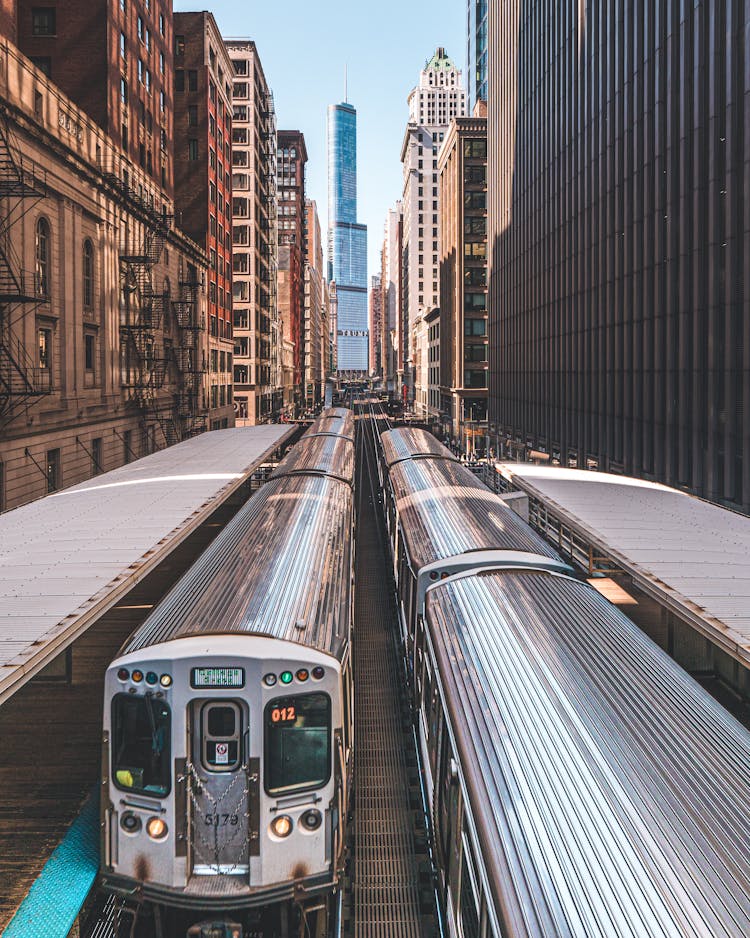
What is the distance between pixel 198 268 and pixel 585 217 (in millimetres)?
29419

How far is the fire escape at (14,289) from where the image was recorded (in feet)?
81.8

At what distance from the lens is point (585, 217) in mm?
41375

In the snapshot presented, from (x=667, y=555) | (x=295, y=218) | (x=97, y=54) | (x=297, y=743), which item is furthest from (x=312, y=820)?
(x=295, y=218)

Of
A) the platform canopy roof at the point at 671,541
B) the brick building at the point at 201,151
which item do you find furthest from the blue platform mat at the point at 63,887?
the brick building at the point at 201,151

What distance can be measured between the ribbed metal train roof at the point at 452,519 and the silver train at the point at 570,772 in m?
2.12

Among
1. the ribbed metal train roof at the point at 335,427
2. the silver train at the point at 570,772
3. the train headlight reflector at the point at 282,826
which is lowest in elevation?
the train headlight reflector at the point at 282,826

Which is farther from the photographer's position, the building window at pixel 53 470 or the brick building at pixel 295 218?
the brick building at pixel 295 218

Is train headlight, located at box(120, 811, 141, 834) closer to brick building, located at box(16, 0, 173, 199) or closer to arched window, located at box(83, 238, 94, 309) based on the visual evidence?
arched window, located at box(83, 238, 94, 309)

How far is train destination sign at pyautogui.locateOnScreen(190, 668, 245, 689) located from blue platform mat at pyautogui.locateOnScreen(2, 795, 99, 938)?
2.79 metres

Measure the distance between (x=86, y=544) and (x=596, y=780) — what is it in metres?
10.9

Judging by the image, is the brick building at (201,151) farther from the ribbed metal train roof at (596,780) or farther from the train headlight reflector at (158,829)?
the ribbed metal train roof at (596,780)

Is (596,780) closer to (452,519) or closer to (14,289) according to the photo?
(452,519)

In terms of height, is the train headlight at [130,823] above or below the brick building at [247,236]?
below

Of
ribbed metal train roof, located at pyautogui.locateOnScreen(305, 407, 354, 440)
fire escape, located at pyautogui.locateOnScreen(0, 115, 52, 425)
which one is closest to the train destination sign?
fire escape, located at pyautogui.locateOnScreen(0, 115, 52, 425)
